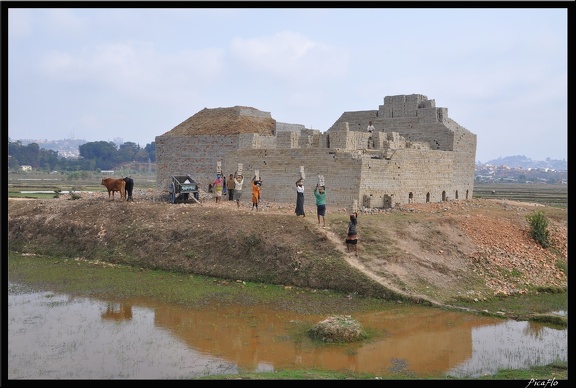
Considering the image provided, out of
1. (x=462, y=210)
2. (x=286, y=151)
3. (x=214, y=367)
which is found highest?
(x=286, y=151)

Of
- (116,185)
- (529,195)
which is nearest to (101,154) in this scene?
(529,195)

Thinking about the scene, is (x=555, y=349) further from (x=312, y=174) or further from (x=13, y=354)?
(x=312, y=174)

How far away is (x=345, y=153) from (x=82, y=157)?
3591 inches

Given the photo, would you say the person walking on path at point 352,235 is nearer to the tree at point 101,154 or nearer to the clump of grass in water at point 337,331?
the clump of grass in water at point 337,331

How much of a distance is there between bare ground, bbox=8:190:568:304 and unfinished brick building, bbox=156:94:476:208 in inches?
43.9

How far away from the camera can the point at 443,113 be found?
958 inches

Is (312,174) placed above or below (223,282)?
above

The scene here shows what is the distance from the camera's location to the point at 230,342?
10.1 m

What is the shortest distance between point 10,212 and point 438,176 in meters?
17.9

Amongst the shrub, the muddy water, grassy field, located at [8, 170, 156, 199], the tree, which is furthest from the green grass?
the tree

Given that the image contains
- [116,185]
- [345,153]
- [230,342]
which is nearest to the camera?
[230,342]

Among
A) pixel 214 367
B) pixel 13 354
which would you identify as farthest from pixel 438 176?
pixel 13 354

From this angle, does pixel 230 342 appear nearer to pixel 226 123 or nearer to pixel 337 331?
pixel 337 331
